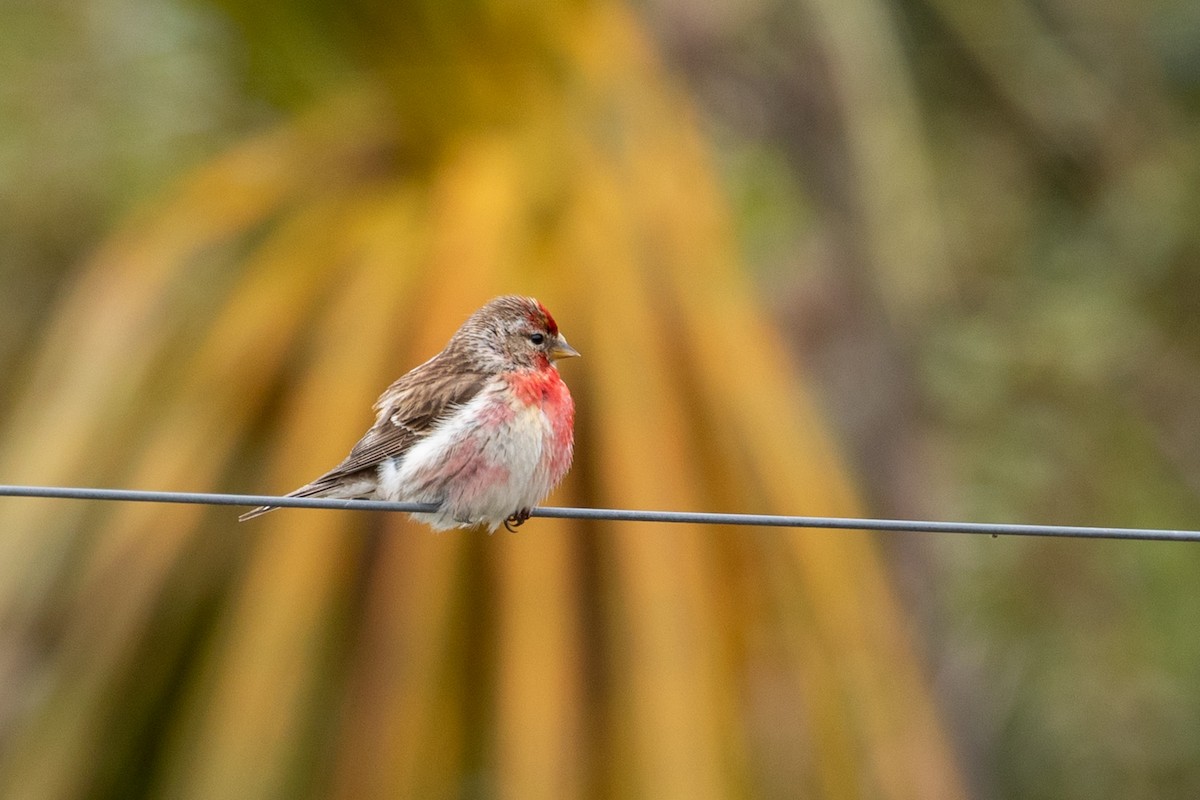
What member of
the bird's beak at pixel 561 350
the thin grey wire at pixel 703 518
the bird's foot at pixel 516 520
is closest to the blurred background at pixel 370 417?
the bird's foot at pixel 516 520

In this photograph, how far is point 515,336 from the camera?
534 centimetres

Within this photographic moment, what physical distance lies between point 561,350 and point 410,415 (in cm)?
53

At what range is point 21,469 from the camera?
5.26 metres

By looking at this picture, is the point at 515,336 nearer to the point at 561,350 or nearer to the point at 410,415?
the point at 561,350

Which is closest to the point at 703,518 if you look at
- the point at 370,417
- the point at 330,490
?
the point at 330,490

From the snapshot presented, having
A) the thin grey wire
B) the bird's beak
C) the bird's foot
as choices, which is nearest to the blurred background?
the bird's foot

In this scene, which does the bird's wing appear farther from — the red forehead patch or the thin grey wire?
the thin grey wire

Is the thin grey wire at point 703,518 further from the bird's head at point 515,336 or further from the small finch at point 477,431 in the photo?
the bird's head at point 515,336

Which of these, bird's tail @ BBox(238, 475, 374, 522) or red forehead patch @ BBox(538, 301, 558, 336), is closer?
bird's tail @ BBox(238, 475, 374, 522)

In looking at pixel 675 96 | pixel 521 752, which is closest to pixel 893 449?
pixel 675 96

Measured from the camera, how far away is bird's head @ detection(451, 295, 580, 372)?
210 inches

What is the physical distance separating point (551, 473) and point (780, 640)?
38.3 inches

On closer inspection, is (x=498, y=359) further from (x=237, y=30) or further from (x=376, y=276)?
(x=237, y=30)

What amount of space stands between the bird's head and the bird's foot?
1.64 feet
